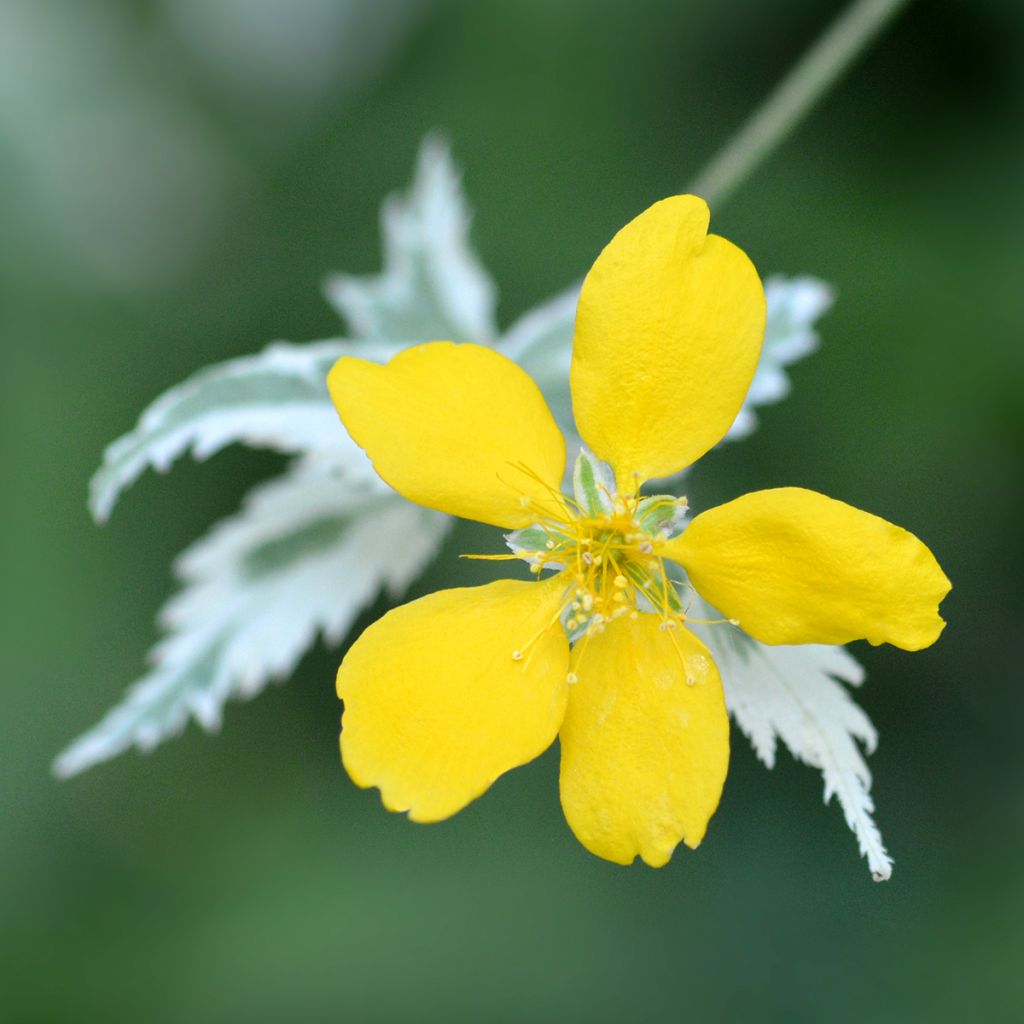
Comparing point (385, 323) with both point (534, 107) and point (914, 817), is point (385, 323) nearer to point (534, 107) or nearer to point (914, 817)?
point (534, 107)

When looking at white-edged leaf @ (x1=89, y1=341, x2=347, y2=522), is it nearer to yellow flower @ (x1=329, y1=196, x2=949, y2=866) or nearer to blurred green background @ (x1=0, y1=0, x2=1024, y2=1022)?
yellow flower @ (x1=329, y1=196, x2=949, y2=866)

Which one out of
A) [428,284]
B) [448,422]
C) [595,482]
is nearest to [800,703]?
[595,482]

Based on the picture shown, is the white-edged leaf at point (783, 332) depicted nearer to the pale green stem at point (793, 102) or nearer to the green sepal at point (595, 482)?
the pale green stem at point (793, 102)

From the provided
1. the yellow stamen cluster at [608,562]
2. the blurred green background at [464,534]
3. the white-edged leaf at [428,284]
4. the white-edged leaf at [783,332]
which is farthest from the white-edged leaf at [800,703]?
the blurred green background at [464,534]

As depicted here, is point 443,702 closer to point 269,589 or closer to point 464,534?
point 269,589

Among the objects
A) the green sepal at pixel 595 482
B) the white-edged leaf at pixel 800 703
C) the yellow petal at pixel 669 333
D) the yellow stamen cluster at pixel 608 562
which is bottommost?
the white-edged leaf at pixel 800 703

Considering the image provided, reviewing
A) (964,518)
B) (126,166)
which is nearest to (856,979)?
(964,518)

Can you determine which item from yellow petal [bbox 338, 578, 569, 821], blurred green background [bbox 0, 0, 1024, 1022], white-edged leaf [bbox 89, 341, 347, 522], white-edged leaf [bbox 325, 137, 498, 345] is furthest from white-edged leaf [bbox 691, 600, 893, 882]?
blurred green background [bbox 0, 0, 1024, 1022]
